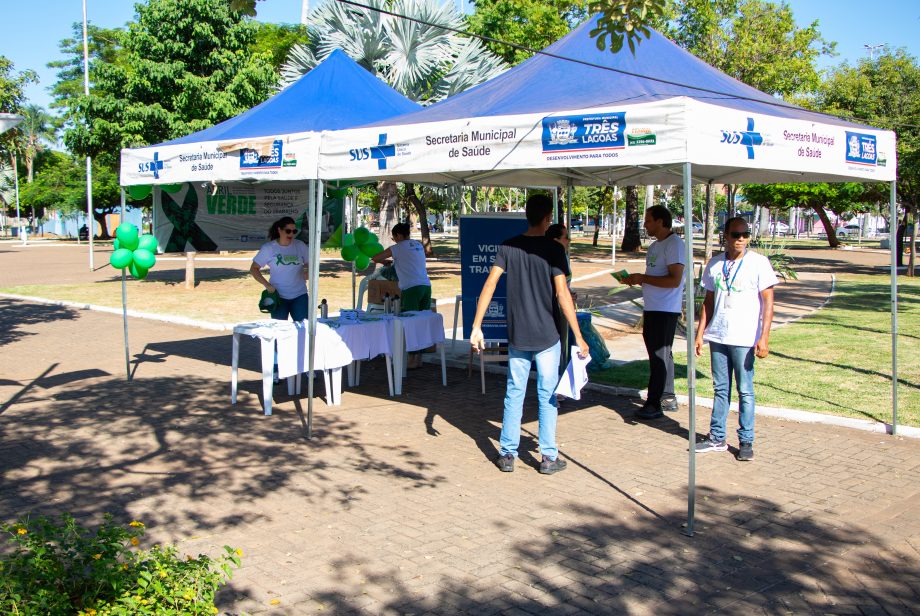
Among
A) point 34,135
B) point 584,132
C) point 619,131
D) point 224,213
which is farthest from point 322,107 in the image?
point 34,135

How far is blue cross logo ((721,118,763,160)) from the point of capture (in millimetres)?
5172

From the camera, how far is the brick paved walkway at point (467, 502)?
4109 millimetres

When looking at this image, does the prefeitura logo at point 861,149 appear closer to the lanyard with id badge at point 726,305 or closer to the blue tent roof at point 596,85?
the blue tent roof at point 596,85

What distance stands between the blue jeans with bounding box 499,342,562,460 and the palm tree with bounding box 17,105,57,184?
267 feet

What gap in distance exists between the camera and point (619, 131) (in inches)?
204

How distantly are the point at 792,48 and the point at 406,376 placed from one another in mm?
19014

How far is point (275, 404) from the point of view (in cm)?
813

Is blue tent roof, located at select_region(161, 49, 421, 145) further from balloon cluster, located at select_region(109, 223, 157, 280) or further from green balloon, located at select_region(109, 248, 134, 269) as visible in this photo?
green balloon, located at select_region(109, 248, 134, 269)

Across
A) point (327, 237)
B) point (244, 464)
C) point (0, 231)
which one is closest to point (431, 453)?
point (244, 464)

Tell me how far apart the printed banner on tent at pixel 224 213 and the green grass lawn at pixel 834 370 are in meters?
4.69

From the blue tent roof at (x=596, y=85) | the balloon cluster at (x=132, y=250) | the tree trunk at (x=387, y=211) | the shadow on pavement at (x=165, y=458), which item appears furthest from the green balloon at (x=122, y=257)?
the tree trunk at (x=387, y=211)

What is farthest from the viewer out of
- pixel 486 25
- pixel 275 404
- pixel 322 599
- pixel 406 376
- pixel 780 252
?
pixel 486 25

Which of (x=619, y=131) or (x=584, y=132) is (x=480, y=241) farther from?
(x=619, y=131)

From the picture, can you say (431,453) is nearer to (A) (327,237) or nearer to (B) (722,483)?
(B) (722,483)
